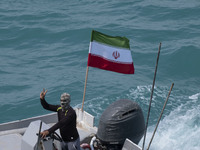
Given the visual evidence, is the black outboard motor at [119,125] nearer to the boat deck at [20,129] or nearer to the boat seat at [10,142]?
the boat deck at [20,129]

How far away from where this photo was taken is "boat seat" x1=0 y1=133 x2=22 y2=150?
7.78 meters

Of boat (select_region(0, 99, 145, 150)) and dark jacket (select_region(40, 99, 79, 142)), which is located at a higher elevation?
dark jacket (select_region(40, 99, 79, 142))

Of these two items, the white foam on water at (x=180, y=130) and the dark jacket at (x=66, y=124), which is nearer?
the dark jacket at (x=66, y=124)

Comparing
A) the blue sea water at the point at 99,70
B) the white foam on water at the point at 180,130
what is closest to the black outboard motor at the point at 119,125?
the white foam on water at the point at 180,130

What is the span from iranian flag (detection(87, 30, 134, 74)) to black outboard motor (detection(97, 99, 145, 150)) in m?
1.23

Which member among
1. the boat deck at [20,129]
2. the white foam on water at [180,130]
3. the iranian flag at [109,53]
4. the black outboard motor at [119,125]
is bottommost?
the white foam on water at [180,130]

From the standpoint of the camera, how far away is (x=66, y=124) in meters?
7.15

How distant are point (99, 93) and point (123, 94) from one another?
95cm

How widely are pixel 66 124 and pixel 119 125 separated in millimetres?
1345

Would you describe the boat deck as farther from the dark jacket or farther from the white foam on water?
the white foam on water

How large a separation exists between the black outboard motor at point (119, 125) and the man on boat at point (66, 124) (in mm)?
800

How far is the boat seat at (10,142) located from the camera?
778 cm

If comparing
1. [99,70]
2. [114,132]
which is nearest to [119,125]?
[114,132]

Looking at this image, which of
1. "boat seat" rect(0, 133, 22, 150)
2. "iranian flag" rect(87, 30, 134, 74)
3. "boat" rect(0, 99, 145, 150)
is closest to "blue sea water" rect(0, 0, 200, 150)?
"iranian flag" rect(87, 30, 134, 74)
